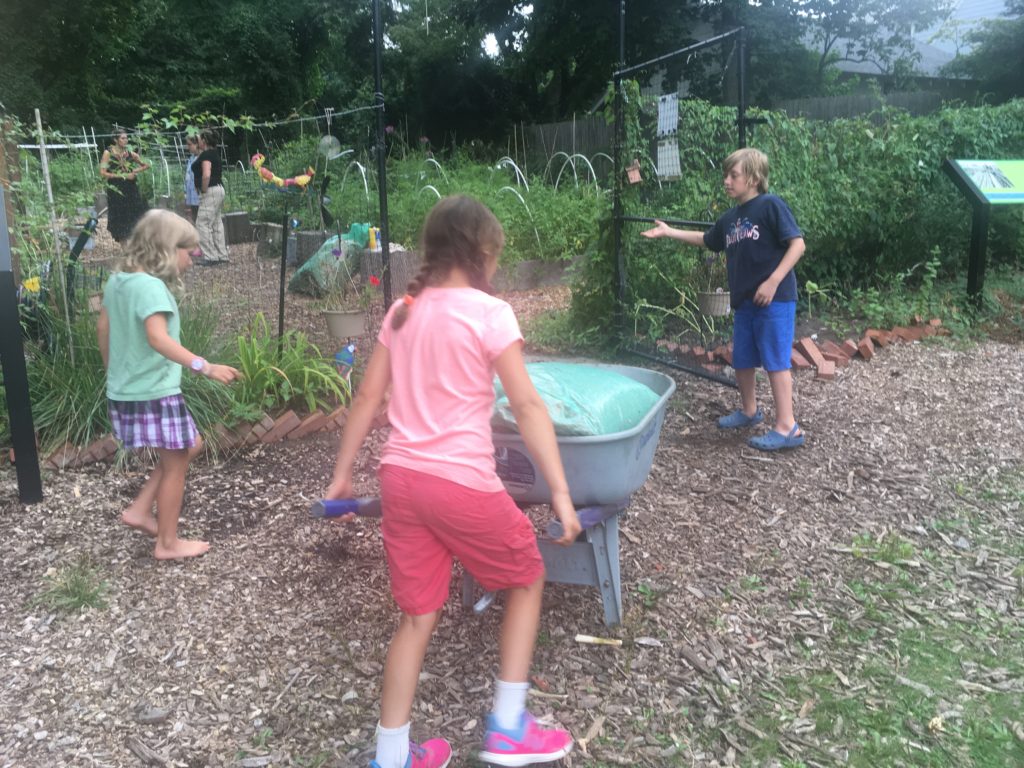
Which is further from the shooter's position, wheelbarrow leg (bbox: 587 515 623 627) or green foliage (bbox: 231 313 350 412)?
green foliage (bbox: 231 313 350 412)

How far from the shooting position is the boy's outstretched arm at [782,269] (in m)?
4.27

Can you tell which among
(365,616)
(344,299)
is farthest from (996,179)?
(365,616)

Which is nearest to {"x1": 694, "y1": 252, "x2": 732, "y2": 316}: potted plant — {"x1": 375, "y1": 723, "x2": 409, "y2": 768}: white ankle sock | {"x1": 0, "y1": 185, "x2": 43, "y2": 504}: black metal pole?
{"x1": 0, "y1": 185, "x2": 43, "y2": 504}: black metal pole

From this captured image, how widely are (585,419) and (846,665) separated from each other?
3.92 ft

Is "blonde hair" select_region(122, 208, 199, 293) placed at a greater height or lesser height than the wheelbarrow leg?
greater

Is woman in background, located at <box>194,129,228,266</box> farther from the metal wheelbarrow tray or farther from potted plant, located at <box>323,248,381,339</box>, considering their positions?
the metal wheelbarrow tray

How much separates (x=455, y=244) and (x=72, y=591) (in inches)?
81.2

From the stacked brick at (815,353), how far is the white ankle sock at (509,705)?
3861 mm

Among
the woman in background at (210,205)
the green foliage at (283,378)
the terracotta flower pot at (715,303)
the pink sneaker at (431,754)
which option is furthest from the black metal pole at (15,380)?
the woman in background at (210,205)

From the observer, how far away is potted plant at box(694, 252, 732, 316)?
6102 mm

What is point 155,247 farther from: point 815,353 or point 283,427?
point 815,353

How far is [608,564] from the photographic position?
2.86m

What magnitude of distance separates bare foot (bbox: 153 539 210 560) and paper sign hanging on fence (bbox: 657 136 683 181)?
382 cm

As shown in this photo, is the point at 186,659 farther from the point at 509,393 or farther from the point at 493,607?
the point at 509,393
